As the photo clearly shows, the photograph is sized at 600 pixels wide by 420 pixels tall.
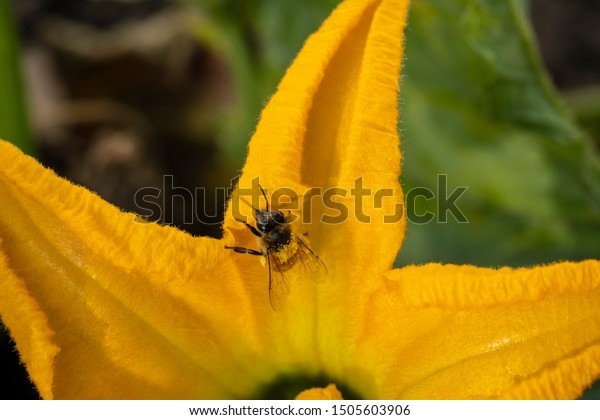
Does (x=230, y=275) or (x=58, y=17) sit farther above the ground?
(x=58, y=17)

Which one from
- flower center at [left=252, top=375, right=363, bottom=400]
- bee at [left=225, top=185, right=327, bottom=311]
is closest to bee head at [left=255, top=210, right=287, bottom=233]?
bee at [left=225, top=185, right=327, bottom=311]

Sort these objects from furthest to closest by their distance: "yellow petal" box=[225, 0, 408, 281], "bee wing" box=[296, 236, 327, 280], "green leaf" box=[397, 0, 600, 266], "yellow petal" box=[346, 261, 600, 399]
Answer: "green leaf" box=[397, 0, 600, 266]
"bee wing" box=[296, 236, 327, 280]
"yellow petal" box=[225, 0, 408, 281]
"yellow petal" box=[346, 261, 600, 399]

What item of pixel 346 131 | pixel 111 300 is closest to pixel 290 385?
pixel 111 300

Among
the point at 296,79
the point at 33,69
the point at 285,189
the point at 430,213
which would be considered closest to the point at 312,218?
the point at 285,189

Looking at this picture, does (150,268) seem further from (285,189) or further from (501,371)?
(501,371)

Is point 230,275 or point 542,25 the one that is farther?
point 542,25

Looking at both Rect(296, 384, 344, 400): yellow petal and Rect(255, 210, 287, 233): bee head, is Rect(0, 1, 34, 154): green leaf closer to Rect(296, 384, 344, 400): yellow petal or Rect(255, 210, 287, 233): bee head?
Rect(255, 210, 287, 233): bee head
